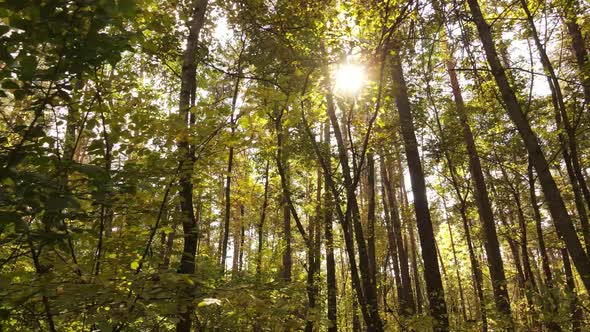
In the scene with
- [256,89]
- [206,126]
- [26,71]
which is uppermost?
[256,89]

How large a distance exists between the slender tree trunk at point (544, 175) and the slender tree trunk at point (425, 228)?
8.24ft

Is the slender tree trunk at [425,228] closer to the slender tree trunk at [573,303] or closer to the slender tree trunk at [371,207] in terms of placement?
the slender tree trunk at [573,303]

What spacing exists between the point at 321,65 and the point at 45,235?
358 centimetres

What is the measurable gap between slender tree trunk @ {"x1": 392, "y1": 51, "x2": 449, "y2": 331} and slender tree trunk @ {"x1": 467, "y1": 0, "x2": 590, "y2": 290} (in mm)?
2513

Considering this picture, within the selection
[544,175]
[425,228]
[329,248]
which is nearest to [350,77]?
[544,175]

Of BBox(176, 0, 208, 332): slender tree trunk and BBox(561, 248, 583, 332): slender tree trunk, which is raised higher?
BBox(176, 0, 208, 332): slender tree trunk

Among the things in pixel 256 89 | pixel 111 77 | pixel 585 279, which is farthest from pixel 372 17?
pixel 585 279

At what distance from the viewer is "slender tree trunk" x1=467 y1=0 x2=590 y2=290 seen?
3.62m

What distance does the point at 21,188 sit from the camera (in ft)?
5.90

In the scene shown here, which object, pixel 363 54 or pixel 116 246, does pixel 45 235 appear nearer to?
pixel 116 246

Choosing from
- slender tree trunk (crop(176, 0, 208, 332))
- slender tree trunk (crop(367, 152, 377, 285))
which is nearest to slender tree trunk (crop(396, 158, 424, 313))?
slender tree trunk (crop(367, 152, 377, 285))

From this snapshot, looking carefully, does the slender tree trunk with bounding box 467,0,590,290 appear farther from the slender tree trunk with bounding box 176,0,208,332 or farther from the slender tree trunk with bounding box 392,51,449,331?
the slender tree trunk with bounding box 176,0,208,332

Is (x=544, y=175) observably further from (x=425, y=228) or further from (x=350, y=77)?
(x=425, y=228)

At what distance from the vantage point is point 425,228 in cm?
770
